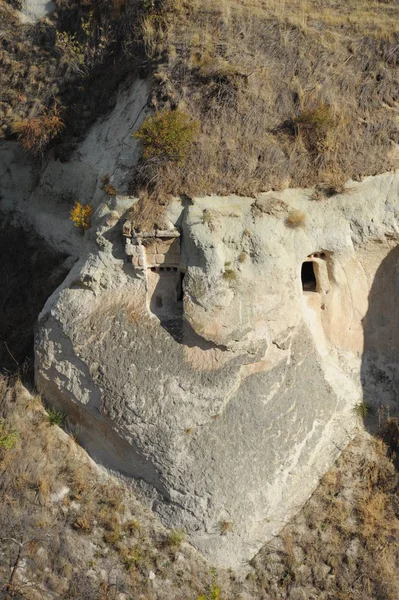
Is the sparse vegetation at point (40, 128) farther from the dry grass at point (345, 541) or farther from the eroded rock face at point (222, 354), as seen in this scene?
the dry grass at point (345, 541)

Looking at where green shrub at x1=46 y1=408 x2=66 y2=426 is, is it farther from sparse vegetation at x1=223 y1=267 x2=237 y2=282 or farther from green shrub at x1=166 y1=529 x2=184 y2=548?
sparse vegetation at x1=223 y1=267 x2=237 y2=282

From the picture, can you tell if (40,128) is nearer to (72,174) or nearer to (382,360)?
(72,174)

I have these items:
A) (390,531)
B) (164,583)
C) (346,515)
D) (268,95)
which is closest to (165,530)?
(164,583)

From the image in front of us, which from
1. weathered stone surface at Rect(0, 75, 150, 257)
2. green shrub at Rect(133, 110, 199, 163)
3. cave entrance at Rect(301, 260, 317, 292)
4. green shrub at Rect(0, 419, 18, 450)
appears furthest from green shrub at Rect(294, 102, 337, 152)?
green shrub at Rect(0, 419, 18, 450)

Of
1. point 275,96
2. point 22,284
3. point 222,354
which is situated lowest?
point 22,284

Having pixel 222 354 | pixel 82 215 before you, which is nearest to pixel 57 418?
pixel 222 354

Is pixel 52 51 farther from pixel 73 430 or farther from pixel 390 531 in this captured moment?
pixel 390 531
